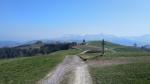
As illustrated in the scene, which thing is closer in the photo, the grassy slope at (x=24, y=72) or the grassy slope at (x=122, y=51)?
the grassy slope at (x=24, y=72)

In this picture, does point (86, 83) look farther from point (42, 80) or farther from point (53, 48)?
point (53, 48)

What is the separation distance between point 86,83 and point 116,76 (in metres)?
5.73

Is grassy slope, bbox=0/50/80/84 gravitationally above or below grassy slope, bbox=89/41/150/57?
above

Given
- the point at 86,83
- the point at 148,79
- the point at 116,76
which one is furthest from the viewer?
the point at 116,76

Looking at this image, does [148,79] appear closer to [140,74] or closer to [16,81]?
[140,74]

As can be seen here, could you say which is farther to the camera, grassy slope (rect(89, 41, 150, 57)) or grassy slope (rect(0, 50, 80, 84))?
grassy slope (rect(89, 41, 150, 57))

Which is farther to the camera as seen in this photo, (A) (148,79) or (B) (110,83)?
(A) (148,79)

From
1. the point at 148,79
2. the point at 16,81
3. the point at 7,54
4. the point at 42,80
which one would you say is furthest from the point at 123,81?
the point at 7,54

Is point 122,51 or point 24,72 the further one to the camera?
point 122,51

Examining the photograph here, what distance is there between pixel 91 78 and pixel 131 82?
5.07 metres

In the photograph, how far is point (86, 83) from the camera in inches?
1072

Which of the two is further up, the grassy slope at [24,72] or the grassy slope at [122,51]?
the grassy slope at [24,72]

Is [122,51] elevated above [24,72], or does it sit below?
below

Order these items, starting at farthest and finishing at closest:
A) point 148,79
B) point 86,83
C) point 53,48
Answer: point 53,48 → point 148,79 → point 86,83
